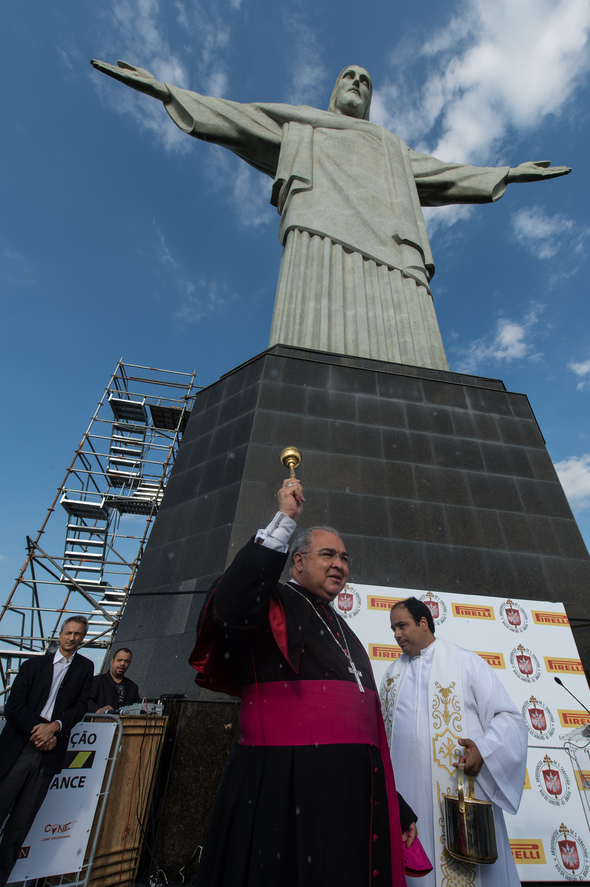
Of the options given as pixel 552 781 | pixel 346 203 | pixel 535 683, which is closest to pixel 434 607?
pixel 535 683

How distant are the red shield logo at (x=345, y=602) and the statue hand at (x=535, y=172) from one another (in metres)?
9.83

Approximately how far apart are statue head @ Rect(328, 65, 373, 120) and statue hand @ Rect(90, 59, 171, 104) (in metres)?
3.84

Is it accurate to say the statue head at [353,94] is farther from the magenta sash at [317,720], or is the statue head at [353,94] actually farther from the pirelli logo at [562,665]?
the magenta sash at [317,720]

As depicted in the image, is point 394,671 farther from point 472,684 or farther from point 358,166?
point 358,166

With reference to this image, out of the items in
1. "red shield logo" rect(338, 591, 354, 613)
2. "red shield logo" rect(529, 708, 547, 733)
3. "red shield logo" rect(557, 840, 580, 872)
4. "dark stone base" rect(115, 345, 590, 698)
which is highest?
"dark stone base" rect(115, 345, 590, 698)

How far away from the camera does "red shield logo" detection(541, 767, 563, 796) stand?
3.50 metres

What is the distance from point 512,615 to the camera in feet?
14.3

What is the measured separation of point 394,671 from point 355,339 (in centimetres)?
480

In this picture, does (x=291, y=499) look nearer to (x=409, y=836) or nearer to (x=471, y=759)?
(x=409, y=836)

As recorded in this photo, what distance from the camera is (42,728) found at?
116 inches

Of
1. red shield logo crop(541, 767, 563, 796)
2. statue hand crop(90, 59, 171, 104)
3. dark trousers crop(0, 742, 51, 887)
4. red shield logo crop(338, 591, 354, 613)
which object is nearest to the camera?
dark trousers crop(0, 742, 51, 887)

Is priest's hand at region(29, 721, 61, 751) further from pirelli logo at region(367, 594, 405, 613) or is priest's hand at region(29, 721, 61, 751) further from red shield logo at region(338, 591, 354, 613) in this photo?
pirelli logo at region(367, 594, 405, 613)

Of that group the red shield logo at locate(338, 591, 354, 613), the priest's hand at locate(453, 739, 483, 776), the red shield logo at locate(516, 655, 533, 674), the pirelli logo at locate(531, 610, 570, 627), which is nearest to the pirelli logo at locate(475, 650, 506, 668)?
the red shield logo at locate(516, 655, 533, 674)

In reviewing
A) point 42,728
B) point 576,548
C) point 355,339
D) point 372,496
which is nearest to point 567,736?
point 576,548
